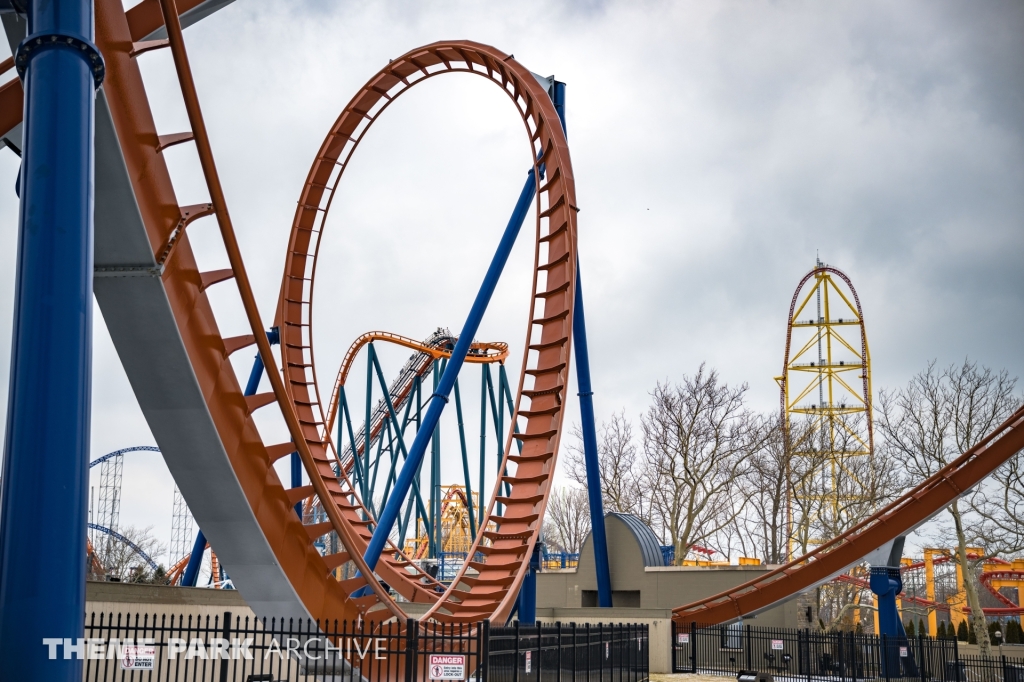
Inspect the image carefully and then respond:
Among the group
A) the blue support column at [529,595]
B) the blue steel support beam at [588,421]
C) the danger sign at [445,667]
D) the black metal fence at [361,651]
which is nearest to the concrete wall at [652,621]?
the blue steel support beam at [588,421]

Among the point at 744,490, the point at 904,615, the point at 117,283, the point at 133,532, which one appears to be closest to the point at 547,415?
the point at 117,283

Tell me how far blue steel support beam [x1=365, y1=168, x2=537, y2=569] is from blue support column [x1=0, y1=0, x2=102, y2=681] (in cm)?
819

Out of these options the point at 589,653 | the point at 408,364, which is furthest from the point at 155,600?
the point at 408,364

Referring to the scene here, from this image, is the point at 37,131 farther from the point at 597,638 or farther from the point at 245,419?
the point at 597,638

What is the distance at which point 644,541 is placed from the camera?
21156mm

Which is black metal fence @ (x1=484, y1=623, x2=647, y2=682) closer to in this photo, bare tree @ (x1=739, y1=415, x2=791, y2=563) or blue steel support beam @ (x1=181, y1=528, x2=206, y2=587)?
blue steel support beam @ (x1=181, y1=528, x2=206, y2=587)

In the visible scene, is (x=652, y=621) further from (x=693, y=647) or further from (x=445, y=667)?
(x=445, y=667)

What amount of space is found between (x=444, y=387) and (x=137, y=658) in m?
7.21

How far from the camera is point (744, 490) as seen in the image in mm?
33969

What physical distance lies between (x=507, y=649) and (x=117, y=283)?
200 inches

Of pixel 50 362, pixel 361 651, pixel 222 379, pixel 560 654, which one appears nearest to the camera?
pixel 50 362

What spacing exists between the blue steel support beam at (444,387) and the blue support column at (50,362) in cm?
819

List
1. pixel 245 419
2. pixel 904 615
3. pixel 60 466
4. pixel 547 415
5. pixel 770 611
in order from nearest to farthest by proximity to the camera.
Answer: pixel 60 466
pixel 245 419
pixel 547 415
pixel 770 611
pixel 904 615

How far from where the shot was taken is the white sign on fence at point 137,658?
766 cm
